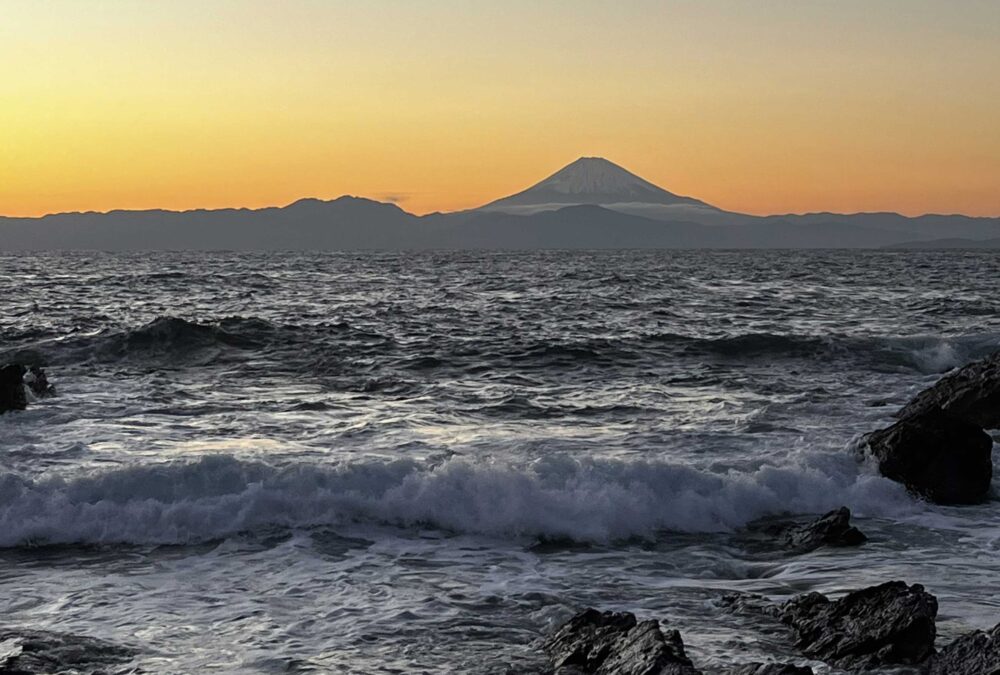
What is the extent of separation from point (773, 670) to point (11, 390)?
1507 cm

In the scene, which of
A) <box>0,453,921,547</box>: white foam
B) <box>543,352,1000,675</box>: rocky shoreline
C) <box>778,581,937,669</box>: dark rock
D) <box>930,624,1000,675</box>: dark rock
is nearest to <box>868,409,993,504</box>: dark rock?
<box>0,453,921,547</box>: white foam

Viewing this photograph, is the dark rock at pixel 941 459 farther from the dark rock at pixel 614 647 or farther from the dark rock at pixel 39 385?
the dark rock at pixel 39 385

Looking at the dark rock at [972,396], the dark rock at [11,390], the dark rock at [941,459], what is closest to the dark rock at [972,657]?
the dark rock at [941,459]

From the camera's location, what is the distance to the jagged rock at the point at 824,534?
10.2 m

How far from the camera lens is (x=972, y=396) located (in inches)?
639

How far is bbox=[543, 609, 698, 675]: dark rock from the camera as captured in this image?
240 inches

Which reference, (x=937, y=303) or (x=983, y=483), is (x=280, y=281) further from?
(x=983, y=483)

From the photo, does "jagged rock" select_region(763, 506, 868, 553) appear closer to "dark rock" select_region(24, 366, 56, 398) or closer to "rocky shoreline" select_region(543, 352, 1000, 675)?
"rocky shoreline" select_region(543, 352, 1000, 675)

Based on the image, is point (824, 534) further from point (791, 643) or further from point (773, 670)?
point (773, 670)

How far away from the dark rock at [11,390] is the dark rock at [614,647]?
1288 centimetres

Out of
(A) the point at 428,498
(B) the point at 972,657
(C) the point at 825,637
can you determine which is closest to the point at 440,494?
(A) the point at 428,498

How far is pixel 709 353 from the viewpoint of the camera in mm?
26062

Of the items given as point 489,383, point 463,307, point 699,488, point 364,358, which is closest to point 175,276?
point 463,307

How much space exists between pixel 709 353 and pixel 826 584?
57.4 ft
